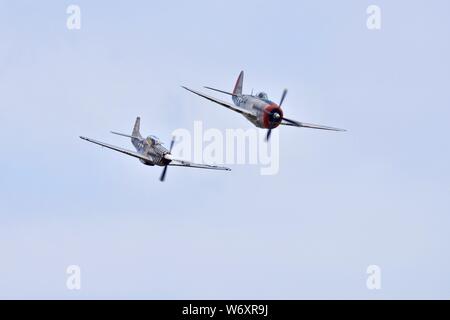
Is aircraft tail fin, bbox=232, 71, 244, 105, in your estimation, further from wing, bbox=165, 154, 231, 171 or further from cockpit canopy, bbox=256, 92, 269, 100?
wing, bbox=165, 154, 231, 171

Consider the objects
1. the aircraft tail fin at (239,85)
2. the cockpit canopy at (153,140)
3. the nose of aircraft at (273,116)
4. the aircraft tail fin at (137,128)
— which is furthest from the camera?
the aircraft tail fin at (137,128)

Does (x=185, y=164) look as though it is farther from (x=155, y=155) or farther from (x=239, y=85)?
(x=239, y=85)

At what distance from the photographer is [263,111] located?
125m

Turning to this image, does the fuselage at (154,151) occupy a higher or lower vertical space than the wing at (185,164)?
higher

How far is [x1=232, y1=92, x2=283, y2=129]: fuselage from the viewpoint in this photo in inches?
4879

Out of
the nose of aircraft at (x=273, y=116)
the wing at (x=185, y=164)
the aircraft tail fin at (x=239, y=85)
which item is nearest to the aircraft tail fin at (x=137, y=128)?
the aircraft tail fin at (x=239, y=85)

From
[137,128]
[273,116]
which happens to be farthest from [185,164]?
[137,128]

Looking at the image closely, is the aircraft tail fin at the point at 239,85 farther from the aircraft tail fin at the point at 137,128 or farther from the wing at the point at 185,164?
the wing at the point at 185,164

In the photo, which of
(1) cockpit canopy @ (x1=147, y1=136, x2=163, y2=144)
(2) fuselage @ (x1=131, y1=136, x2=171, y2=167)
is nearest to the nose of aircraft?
(2) fuselage @ (x1=131, y1=136, x2=171, y2=167)

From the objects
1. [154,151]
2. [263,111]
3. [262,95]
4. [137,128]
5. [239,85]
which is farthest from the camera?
[137,128]

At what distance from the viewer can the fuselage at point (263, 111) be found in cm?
12394

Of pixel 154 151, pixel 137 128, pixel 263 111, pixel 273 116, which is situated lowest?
pixel 154 151

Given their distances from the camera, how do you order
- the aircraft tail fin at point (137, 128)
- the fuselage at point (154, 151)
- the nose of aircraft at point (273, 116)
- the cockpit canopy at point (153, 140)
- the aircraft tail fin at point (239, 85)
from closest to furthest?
the nose of aircraft at point (273, 116) → the fuselage at point (154, 151) → the cockpit canopy at point (153, 140) → the aircraft tail fin at point (239, 85) → the aircraft tail fin at point (137, 128)
